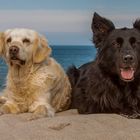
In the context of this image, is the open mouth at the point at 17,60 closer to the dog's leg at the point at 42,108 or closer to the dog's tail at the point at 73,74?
the dog's leg at the point at 42,108

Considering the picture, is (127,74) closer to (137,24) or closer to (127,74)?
(127,74)

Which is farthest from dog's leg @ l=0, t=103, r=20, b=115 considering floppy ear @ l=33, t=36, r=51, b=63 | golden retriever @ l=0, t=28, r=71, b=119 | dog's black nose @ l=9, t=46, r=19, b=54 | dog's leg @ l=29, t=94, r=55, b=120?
dog's black nose @ l=9, t=46, r=19, b=54

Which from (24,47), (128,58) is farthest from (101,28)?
(24,47)

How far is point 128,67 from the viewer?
19.9 feet

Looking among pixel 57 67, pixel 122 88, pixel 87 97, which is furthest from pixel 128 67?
pixel 57 67

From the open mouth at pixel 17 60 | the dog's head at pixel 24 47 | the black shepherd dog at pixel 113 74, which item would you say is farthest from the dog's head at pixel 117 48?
the open mouth at pixel 17 60

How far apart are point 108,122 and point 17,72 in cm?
160

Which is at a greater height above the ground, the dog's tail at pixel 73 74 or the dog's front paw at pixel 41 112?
the dog's tail at pixel 73 74

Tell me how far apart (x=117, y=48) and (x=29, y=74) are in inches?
51.5

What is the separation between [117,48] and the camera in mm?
6227

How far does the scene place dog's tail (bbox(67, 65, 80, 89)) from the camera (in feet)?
25.8

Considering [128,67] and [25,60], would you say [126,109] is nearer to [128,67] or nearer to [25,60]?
[128,67]

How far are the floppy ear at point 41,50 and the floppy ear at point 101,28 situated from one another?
2.21ft

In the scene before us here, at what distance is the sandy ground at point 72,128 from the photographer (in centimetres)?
512
